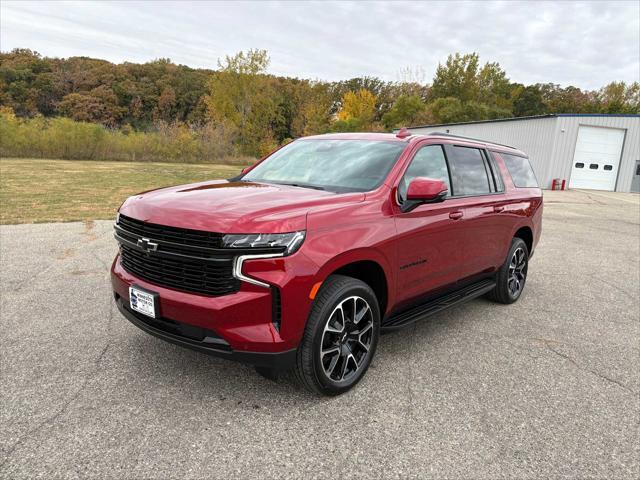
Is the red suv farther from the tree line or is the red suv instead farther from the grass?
the tree line

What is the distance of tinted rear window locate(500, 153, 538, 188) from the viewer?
515 cm

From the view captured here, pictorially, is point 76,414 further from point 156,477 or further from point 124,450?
point 156,477

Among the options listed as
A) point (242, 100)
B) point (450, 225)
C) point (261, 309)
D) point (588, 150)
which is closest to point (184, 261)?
point (261, 309)

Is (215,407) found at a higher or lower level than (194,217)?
lower

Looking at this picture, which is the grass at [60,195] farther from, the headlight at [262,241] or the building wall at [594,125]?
the building wall at [594,125]

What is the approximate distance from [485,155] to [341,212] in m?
2.56

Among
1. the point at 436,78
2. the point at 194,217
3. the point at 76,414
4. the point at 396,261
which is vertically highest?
the point at 436,78

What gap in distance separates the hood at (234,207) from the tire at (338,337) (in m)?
0.53

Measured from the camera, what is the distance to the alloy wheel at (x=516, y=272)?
5.17 metres

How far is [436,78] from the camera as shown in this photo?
67.2 metres

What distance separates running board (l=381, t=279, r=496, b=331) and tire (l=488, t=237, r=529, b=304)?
1.20 ft

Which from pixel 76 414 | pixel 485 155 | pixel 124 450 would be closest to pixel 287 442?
pixel 124 450

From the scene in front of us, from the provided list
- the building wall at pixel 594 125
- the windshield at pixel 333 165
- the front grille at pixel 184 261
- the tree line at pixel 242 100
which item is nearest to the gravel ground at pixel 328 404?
the front grille at pixel 184 261

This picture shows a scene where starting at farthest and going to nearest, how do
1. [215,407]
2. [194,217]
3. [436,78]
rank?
[436,78] < [215,407] < [194,217]
